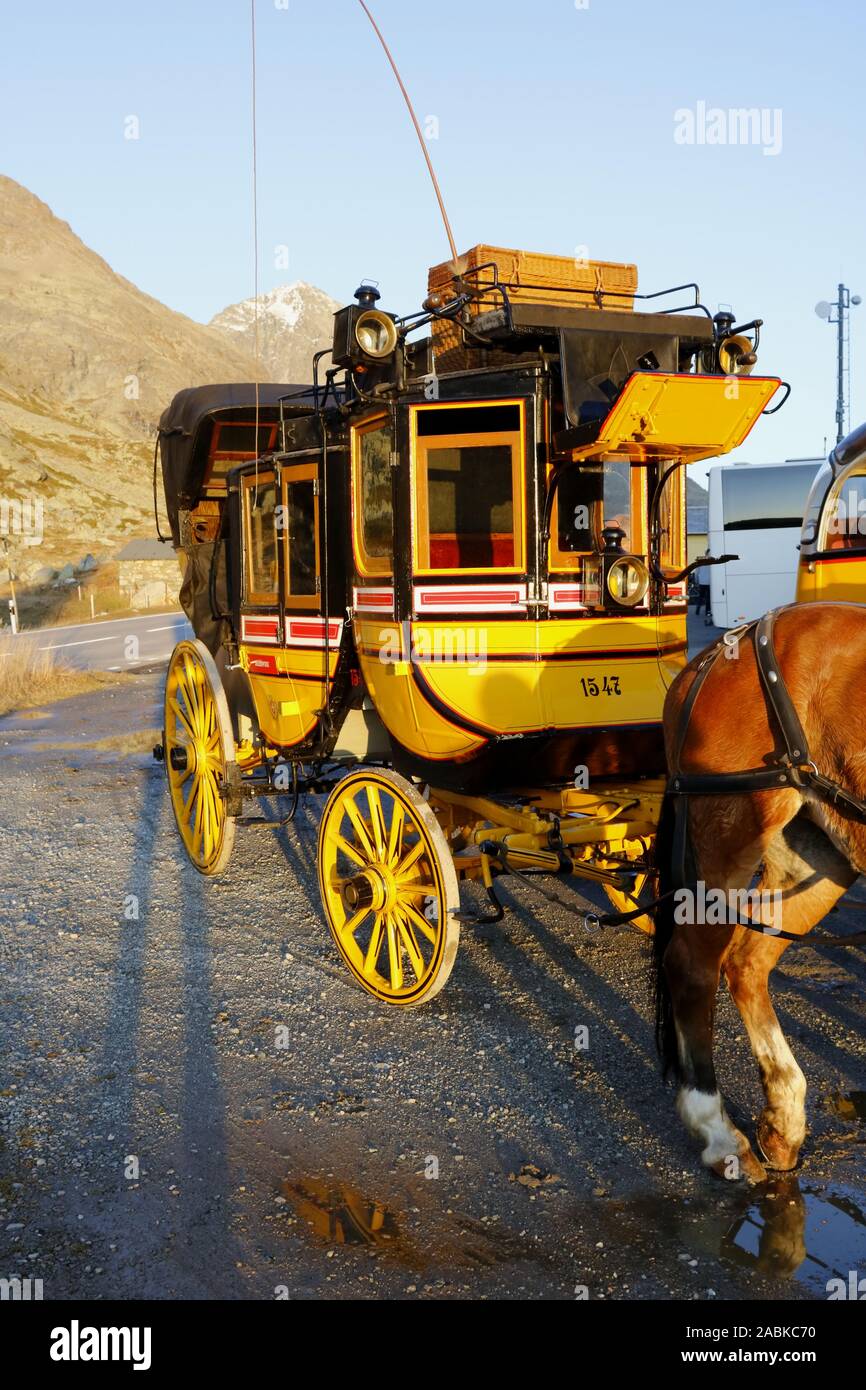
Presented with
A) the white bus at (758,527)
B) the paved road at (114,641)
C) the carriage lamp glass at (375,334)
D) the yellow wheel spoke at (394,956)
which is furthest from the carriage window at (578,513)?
the white bus at (758,527)

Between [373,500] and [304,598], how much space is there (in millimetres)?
1073

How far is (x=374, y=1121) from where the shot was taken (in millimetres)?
4109

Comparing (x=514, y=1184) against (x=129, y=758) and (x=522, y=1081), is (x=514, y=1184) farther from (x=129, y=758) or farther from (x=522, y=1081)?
(x=129, y=758)

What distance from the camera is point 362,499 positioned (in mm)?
5469

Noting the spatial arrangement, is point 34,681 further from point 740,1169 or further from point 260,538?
point 740,1169

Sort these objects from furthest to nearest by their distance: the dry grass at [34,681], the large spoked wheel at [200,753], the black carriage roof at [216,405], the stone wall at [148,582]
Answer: the stone wall at [148,582] < the dry grass at [34,681] < the black carriage roof at [216,405] < the large spoked wheel at [200,753]

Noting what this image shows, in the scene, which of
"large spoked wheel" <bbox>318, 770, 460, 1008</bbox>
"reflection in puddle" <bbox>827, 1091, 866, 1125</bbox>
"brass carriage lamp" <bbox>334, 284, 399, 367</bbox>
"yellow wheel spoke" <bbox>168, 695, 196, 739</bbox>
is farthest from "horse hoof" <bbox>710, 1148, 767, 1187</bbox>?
"yellow wheel spoke" <bbox>168, 695, 196, 739</bbox>

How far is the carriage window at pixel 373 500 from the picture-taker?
5207 millimetres

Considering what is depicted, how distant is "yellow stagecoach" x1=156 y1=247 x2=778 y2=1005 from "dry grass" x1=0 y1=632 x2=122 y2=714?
11.6 metres

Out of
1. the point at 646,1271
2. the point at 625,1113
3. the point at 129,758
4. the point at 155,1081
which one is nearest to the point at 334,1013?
the point at 155,1081

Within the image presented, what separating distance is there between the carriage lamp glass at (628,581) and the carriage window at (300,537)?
A: 1830 mm

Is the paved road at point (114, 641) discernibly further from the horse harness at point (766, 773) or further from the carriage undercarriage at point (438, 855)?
the horse harness at point (766, 773)

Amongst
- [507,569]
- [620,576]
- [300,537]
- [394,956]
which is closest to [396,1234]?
[394,956]

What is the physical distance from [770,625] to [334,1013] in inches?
108
